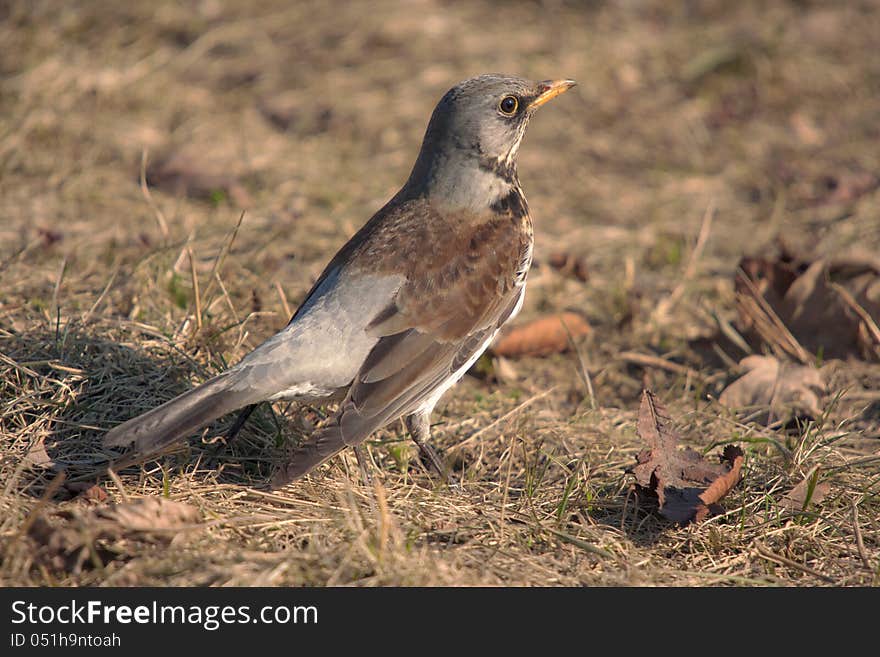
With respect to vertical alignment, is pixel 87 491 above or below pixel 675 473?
below

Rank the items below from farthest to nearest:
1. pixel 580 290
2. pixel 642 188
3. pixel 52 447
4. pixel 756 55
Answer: pixel 756 55, pixel 642 188, pixel 580 290, pixel 52 447

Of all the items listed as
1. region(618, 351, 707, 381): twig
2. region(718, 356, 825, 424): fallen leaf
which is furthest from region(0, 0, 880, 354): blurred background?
region(718, 356, 825, 424): fallen leaf

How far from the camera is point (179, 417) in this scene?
3936 millimetres

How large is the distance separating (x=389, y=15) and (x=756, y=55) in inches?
141

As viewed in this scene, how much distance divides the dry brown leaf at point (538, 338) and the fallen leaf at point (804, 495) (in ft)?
6.30

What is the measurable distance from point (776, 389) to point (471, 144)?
6.88 feet

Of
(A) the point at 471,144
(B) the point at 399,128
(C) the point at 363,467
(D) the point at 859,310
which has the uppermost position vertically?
(A) the point at 471,144

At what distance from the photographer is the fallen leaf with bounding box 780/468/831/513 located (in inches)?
169

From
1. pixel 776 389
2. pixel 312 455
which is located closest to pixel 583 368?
pixel 776 389

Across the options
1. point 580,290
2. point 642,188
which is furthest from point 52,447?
point 642,188

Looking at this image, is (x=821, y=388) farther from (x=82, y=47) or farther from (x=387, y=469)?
(x=82, y=47)

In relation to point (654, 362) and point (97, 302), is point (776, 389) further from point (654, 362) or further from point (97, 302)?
point (97, 302)

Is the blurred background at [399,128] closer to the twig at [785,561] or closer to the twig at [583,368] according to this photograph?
the twig at [583,368]
